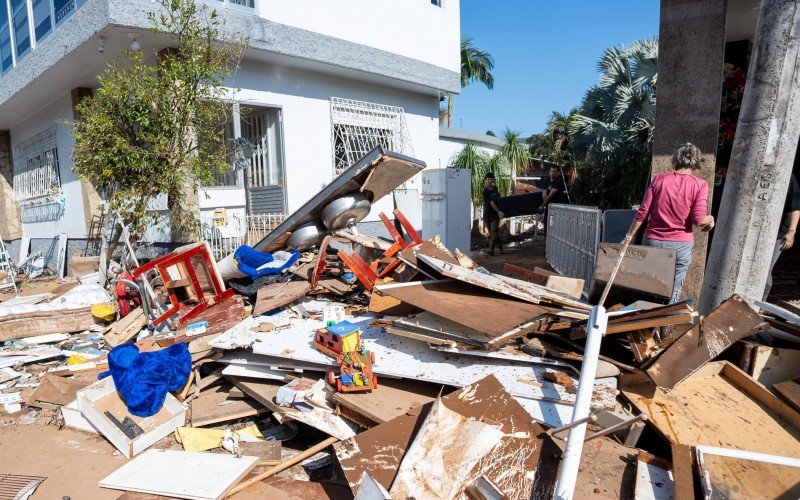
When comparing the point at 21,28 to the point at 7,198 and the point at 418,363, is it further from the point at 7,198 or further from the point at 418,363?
the point at 418,363

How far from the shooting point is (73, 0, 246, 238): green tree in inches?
225

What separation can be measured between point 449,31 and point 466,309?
348 inches

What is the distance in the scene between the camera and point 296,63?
7.88m

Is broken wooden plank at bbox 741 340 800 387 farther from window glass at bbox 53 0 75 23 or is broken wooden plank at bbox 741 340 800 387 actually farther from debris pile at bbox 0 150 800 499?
window glass at bbox 53 0 75 23

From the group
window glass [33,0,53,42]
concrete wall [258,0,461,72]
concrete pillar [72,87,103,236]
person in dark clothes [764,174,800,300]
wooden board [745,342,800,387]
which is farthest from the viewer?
→ concrete pillar [72,87,103,236]

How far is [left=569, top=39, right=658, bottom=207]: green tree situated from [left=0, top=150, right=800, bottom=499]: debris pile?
692 cm

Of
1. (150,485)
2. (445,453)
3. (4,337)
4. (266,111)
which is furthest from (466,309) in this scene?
(266,111)

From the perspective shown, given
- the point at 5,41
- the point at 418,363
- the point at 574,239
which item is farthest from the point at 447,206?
the point at 5,41

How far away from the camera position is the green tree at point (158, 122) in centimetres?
571

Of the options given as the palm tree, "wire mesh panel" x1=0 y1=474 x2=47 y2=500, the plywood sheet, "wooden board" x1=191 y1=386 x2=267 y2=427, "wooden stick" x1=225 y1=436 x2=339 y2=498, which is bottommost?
"wire mesh panel" x1=0 y1=474 x2=47 y2=500

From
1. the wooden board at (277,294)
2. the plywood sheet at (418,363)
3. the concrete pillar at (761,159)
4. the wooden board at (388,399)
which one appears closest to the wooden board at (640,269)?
the concrete pillar at (761,159)

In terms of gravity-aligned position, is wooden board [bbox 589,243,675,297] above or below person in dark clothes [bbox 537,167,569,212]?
below

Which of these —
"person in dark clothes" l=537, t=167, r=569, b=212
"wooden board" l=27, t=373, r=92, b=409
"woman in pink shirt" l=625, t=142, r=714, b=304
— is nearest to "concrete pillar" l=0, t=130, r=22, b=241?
"wooden board" l=27, t=373, r=92, b=409

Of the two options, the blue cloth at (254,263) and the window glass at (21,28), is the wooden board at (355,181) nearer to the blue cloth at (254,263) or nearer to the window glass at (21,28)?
the blue cloth at (254,263)
